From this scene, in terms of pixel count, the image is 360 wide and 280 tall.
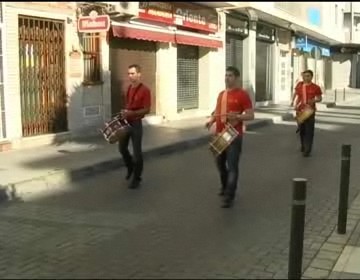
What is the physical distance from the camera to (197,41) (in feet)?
69.6

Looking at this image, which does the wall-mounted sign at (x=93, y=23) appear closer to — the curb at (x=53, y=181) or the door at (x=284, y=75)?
the curb at (x=53, y=181)

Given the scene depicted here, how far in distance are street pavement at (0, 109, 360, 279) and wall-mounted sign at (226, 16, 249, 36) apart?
13.4 m

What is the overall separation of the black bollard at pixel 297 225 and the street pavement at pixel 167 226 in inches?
13.3

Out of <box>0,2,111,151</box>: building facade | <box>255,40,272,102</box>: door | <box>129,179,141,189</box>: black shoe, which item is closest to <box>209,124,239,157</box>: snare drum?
<box>129,179,141,189</box>: black shoe

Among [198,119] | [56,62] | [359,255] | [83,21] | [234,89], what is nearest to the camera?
[359,255]

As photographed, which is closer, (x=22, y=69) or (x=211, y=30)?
(x=22, y=69)

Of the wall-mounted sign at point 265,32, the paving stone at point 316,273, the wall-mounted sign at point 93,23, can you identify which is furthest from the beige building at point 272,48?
the paving stone at point 316,273

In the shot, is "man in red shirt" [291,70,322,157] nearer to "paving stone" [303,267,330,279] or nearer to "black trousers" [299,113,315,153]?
"black trousers" [299,113,315,153]

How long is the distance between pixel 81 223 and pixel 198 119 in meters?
14.2

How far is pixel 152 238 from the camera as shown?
258 inches

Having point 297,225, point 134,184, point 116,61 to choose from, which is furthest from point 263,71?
point 297,225

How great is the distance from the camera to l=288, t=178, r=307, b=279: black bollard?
484 cm

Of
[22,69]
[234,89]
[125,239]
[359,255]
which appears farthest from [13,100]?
[359,255]

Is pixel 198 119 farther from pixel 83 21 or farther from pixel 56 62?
pixel 83 21
